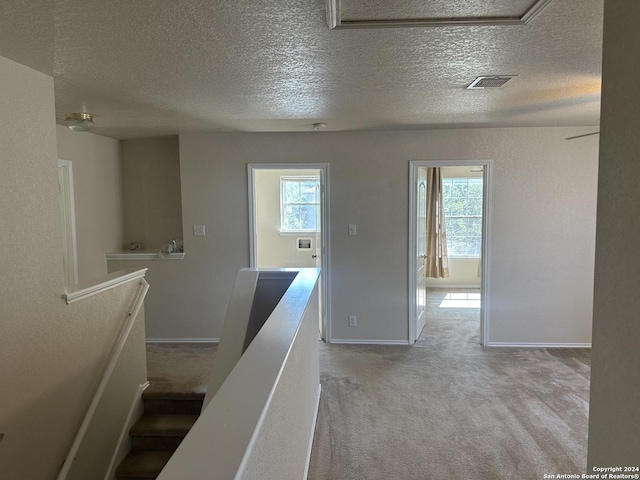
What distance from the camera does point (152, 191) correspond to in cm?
486

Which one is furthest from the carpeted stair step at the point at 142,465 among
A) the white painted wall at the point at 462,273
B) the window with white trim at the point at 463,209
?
the window with white trim at the point at 463,209

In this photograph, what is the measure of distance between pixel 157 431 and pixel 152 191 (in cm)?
271

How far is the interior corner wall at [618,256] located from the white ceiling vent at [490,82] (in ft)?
4.88

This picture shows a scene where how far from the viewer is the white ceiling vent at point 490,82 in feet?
7.97

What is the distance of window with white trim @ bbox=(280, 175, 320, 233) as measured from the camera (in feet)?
20.1

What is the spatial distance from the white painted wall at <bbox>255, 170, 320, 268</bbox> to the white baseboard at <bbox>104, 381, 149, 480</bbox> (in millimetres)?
2991

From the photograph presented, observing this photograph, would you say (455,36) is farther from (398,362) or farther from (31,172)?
(398,362)

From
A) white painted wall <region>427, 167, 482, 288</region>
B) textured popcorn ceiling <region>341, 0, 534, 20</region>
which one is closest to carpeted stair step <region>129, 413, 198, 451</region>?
textured popcorn ceiling <region>341, 0, 534, 20</region>

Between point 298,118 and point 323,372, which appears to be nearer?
point 298,118

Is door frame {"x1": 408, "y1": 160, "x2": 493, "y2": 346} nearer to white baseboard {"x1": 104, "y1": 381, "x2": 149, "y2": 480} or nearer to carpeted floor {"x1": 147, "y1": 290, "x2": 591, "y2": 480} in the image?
carpeted floor {"x1": 147, "y1": 290, "x2": 591, "y2": 480}

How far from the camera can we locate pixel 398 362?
406 cm

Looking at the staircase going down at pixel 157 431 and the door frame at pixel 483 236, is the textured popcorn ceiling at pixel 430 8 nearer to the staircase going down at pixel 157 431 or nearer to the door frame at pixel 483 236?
the door frame at pixel 483 236

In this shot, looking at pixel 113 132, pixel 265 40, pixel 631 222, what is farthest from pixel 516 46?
pixel 113 132

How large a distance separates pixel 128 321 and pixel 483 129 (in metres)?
3.74
